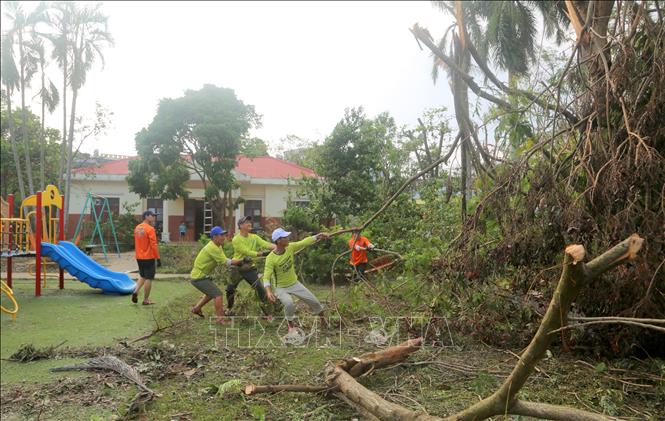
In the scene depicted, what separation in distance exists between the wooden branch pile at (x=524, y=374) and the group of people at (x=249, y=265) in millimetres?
1928

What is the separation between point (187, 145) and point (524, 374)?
747 inches

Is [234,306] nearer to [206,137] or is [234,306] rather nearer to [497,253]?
[497,253]

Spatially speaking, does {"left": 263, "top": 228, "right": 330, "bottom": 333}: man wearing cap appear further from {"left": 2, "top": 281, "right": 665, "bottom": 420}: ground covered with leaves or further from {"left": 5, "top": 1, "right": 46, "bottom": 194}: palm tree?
{"left": 5, "top": 1, "right": 46, "bottom": 194}: palm tree

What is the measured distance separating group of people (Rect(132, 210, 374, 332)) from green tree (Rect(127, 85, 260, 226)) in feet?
33.6

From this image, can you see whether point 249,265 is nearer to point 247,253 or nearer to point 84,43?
point 247,253

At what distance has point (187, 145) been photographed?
2011 centimetres

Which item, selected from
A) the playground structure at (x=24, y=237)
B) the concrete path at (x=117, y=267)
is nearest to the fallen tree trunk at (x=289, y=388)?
the playground structure at (x=24, y=237)

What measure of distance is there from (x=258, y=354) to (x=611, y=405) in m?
3.49

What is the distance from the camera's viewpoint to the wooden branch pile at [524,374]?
6.86 feet

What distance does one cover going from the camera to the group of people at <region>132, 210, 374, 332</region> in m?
6.66

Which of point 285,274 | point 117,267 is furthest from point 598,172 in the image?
point 117,267

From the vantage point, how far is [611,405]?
4.07 m

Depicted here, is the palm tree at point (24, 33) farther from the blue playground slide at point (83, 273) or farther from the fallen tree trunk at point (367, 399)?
the fallen tree trunk at point (367, 399)

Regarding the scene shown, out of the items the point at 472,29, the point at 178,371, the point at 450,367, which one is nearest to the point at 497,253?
the point at 450,367
